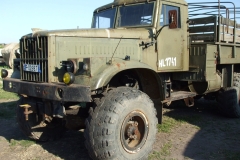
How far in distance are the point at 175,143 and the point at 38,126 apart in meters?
2.22

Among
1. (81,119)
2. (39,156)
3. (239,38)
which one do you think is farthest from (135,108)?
(239,38)

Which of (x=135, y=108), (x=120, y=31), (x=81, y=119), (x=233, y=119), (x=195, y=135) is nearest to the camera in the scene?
(x=135, y=108)

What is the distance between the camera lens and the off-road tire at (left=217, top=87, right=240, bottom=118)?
630 cm

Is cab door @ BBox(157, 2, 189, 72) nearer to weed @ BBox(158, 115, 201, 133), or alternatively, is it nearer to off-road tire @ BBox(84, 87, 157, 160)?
weed @ BBox(158, 115, 201, 133)

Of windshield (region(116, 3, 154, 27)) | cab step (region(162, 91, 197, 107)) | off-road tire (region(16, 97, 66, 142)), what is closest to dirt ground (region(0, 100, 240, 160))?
off-road tire (region(16, 97, 66, 142))

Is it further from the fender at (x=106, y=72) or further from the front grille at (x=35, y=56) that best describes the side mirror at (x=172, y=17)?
the front grille at (x=35, y=56)

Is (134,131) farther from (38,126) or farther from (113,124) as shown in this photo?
(38,126)

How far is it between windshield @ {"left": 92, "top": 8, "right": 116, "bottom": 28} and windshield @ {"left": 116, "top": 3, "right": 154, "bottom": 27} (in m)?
0.15

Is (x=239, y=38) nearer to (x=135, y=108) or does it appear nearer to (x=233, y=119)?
(x=233, y=119)

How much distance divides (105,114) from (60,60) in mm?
993

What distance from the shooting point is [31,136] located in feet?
15.5

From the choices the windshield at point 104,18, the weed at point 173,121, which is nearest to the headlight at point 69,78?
the windshield at point 104,18

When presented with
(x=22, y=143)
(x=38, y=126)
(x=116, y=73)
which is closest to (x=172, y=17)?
(x=116, y=73)

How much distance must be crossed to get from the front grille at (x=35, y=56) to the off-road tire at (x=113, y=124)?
2.97ft
